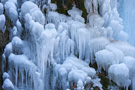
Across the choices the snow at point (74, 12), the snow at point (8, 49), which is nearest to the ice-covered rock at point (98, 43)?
the snow at point (74, 12)

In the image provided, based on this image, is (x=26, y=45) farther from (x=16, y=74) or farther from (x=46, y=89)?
(x=46, y=89)

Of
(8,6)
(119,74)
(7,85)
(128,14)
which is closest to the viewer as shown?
(7,85)

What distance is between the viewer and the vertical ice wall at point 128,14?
13.0 meters

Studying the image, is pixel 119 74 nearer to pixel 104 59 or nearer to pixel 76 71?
pixel 104 59

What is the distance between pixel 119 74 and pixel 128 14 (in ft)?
20.2

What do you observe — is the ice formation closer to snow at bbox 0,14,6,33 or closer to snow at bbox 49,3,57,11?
snow at bbox 0,14,6,33

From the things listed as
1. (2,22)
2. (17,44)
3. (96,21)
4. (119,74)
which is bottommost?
(119,74)

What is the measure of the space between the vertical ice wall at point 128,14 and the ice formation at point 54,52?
425cm

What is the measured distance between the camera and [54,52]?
8.41 metres

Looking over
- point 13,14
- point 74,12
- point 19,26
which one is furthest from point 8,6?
point 74,12

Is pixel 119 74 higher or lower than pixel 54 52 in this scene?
lower

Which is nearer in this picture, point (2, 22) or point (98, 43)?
point (2, 22)

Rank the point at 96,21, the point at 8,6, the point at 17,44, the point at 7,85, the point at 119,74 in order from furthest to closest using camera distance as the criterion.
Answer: the point at 96,21 → the point at 8,6 → the point at 17,44 → the point at 119,74 → the point at 7,85

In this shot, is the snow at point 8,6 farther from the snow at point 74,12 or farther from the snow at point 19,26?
the snow at point 74,12
